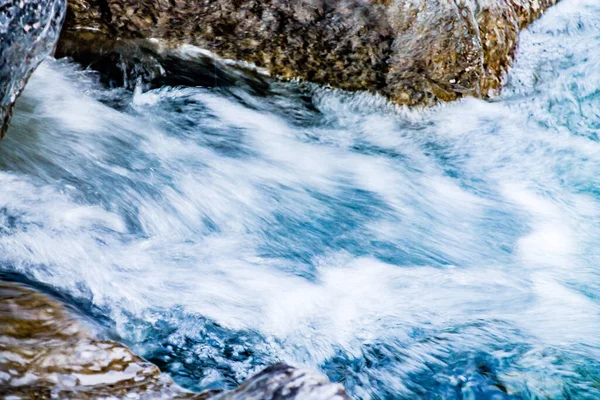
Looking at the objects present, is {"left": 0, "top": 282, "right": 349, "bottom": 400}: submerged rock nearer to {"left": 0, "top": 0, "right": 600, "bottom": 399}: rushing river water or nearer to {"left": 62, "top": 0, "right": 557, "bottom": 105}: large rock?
{"left": 0, "top": 0, "right": 600, "bottom": 399}: rushing river water

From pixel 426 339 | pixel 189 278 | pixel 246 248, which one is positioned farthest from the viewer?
pixel 246 248

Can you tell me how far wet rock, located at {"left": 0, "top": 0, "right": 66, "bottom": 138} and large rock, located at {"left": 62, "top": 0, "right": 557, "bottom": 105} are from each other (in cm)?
125

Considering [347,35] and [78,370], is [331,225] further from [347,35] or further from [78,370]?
[78,370]

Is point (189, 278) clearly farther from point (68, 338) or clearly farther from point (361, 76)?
point (361, 76)

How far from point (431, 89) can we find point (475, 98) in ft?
1.09

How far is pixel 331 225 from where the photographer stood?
13.1 ft

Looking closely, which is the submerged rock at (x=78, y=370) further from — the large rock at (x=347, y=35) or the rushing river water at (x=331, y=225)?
the large rock at (x=347, y=35)

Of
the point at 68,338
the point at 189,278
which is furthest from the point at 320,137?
the point at 68,338

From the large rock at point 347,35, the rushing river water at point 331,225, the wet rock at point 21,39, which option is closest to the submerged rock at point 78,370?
the rushing river water at point 331,225

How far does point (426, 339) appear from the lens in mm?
3117

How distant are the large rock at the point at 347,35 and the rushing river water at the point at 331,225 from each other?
0.58ft

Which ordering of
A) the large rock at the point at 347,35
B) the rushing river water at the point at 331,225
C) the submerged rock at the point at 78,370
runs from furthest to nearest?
the large rock at the point at 347,35 < the rushing river water at the point at 331,225 < the submerged rock at the point at 78,370

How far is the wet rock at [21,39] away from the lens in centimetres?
324

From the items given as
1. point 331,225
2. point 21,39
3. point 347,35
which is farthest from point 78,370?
point 347,35
